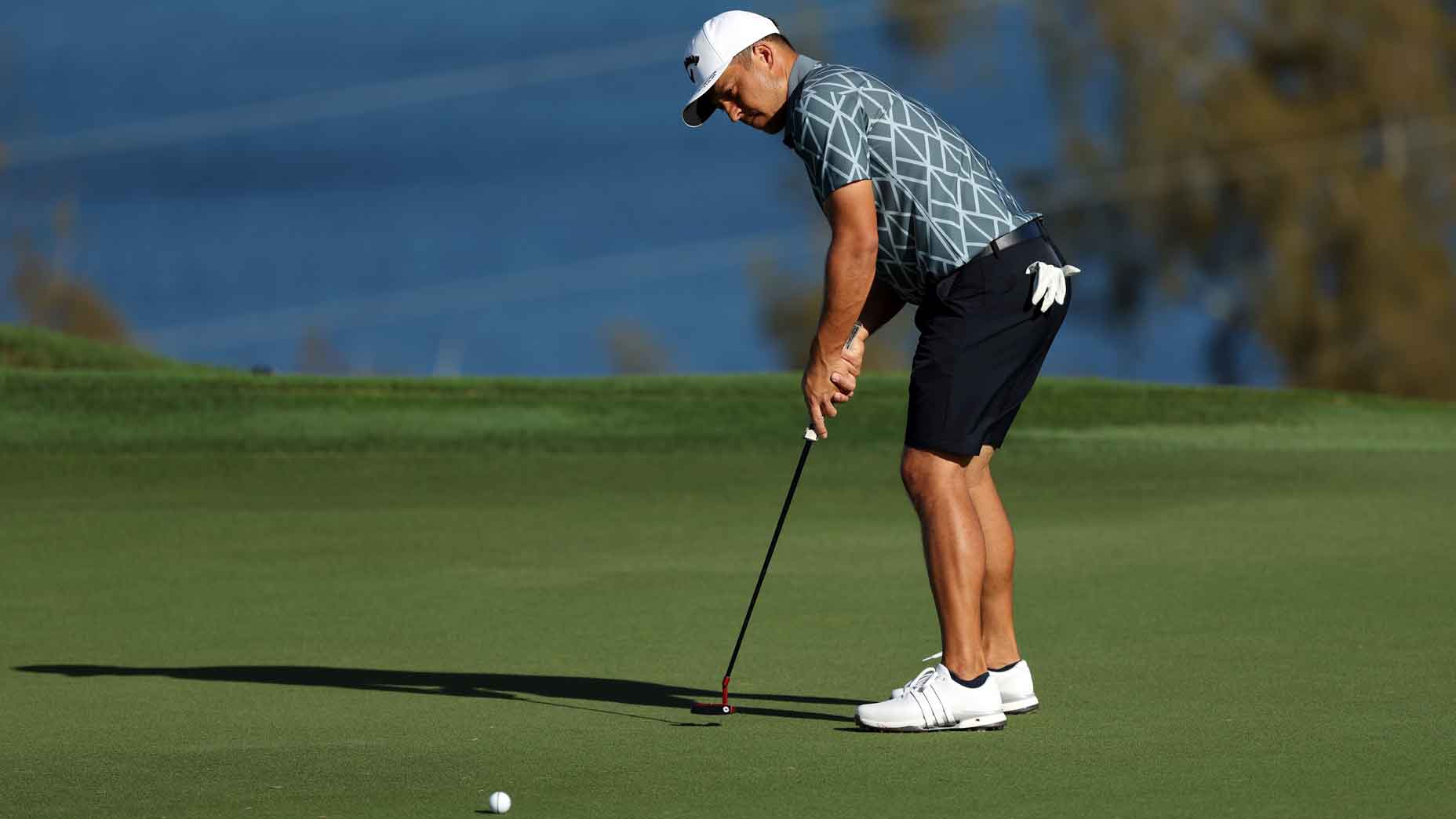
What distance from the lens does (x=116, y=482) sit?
1087cm

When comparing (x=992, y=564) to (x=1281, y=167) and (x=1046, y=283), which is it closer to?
(x=1046, y=283)

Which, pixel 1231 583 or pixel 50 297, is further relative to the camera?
pixel 50 297

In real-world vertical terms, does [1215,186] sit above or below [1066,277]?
above

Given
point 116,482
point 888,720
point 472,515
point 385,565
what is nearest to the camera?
point 888,720

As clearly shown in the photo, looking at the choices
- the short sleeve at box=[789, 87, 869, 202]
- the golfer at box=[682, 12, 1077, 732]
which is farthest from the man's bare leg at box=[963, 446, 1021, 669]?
the short sleeve at box=[789, 87, 869, 202]

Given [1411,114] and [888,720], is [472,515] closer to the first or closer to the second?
[888,720]

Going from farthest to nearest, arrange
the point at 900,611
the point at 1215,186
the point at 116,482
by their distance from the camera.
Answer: the point at 1215,186 → the point at 116,482 → the point at 900,611

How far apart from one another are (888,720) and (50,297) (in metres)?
43.6

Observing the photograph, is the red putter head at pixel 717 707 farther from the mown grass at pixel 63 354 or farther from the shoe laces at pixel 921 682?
the mown grass at pixel 63 354

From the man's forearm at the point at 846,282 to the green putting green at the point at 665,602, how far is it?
99cm

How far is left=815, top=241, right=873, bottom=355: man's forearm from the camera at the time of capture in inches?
213

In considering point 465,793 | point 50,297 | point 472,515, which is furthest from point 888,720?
point 50,297

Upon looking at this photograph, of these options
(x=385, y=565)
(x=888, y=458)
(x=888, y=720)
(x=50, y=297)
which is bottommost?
(x=888, y=720)

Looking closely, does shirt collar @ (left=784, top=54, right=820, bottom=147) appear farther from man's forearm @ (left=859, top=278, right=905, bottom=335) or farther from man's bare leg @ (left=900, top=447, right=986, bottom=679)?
man's bare leg @ (left=900, top=447, right=986, bottom=679)
